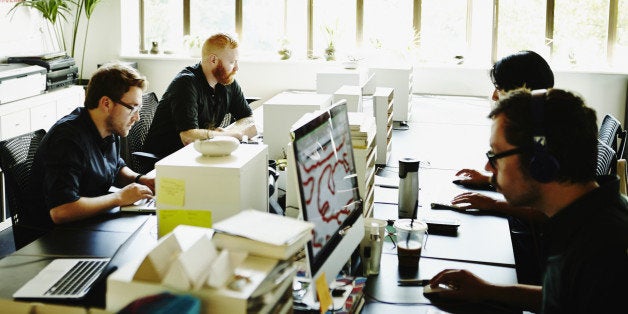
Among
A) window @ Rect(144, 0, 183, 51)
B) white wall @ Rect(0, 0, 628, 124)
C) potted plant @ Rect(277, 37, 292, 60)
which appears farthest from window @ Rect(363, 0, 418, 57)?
window @ Rect(144, 0, 183, 51)

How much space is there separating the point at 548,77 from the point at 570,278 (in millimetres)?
1681

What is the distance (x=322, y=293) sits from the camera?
4.77ft

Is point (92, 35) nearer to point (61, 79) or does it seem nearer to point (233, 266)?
point (61, 79)

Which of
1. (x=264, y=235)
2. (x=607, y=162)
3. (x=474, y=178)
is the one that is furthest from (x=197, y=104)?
(x=264, y=235)

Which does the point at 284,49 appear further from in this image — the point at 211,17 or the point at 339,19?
the point at 211,17

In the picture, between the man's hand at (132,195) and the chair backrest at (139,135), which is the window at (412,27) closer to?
the chair backrest at (139,135)

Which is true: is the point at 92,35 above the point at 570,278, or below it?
above

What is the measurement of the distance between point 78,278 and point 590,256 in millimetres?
1233

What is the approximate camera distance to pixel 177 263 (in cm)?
117

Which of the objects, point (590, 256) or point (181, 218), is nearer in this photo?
point (590, 256)

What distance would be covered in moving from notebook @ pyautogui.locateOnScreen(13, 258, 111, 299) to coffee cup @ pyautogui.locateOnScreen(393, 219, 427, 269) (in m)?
0.85

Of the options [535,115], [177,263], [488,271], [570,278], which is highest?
[535,115]

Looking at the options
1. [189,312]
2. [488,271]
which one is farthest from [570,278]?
[189,312]

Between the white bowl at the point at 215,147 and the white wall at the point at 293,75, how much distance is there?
470 centimetres
